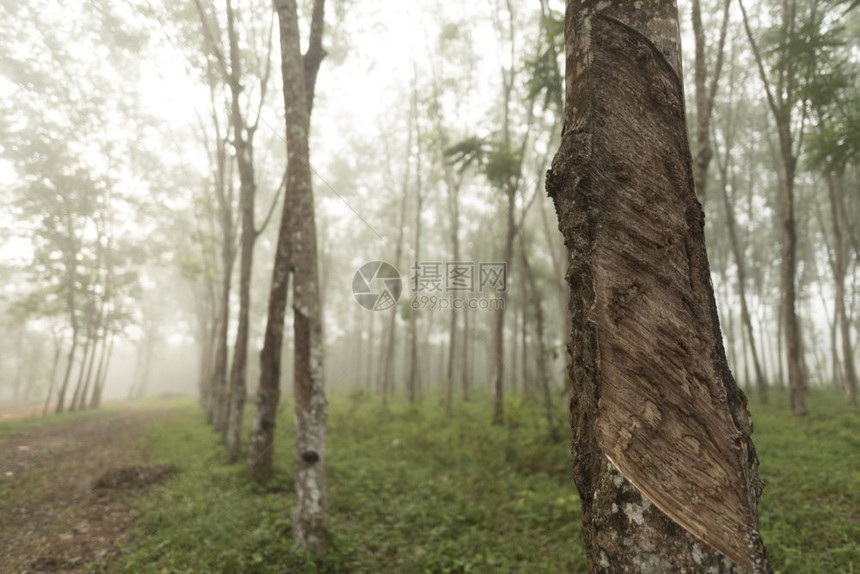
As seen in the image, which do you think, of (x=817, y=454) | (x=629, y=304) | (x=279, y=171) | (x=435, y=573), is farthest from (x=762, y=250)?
(x=629, y=304)

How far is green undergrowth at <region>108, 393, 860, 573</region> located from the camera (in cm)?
450

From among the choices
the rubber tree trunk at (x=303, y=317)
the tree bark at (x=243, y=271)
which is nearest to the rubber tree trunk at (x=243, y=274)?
the tree bark at (x=243, y=271)

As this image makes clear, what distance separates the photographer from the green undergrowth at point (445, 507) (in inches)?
177

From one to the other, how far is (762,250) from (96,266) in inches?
1157

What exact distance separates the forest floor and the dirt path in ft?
0.09

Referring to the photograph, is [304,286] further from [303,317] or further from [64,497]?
[64,497]

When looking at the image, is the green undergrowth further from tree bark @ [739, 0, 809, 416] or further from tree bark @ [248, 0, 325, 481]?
tree bark @ [739, 0, 809, 416]

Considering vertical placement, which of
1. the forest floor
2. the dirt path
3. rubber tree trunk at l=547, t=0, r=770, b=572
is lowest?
the dirt path

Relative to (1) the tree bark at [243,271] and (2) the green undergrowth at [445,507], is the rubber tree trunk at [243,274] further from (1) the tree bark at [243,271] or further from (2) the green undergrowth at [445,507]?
(2) the green undergrowth at [445,507]

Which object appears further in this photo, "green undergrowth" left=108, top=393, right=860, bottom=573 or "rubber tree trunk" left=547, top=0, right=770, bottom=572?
"green undergrowth" left=108, top=393, right=860, bottom=573

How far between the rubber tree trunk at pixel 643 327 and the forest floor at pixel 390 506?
3.47 metres

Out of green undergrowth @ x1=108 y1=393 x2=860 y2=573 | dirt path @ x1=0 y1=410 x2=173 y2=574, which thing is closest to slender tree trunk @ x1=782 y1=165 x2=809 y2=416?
green undergrowth @ x1=108 y1=393 x2=860 y2=573

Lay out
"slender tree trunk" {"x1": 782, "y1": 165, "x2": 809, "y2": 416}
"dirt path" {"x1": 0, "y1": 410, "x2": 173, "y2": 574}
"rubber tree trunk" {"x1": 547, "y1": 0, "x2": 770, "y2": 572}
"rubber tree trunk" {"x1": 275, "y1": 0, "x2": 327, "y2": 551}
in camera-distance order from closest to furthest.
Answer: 1. "rubber tree trunk" {"x1": 547, "y1": 0, "x2": 770, "y2": 572}
2. "rubber tree trunk" {"x1": 275, "y1": 0, "x2": 327, "y2": 551}
3. "dirt path" {"x1": 0, "y1": 410, "x2": 173, "y2": 574}
4. "slender tree trunk" {"x1": 782, "y1": 165, "x2": 809, "y2": 416}

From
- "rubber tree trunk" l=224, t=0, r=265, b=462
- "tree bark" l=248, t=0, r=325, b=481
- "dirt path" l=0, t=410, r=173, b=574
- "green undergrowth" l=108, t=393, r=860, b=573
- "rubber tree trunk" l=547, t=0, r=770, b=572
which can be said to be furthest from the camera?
"rubber tree trunk" l=224, t=0, r=265, b=462
